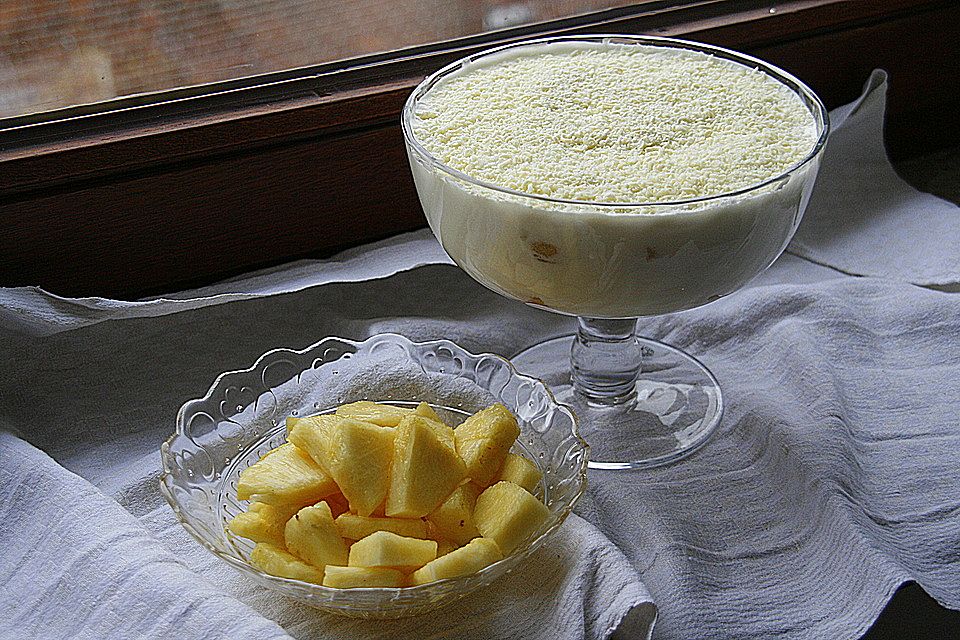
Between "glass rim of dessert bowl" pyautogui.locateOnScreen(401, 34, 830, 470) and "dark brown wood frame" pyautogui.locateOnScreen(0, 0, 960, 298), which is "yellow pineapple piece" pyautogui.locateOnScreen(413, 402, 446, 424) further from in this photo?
"dark brown wood frame" pyautogui.locateOnScreen(0, 0, 960, 298)

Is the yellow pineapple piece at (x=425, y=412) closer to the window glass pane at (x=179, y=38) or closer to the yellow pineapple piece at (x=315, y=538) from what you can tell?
the yellow pineapple piece at (x=315, y=538)

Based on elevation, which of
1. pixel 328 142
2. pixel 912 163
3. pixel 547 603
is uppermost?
pixel 328 142

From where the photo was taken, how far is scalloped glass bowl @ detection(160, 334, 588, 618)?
0.68 metres

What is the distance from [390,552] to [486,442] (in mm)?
119

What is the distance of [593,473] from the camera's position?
2.83 feet

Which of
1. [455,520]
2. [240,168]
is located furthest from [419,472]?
[240,168]

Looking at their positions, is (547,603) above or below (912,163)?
above

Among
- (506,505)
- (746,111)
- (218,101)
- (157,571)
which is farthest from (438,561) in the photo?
(218,101)

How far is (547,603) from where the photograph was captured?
28.1 inches

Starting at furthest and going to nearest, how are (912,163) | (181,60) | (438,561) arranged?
(912,163), (181,60), (438,561)

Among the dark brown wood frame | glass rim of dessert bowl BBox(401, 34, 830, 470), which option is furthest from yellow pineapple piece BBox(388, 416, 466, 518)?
the dark brown wood frame

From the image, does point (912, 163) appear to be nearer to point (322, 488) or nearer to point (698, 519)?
point (698, 519)

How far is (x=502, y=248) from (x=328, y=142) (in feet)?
1.14

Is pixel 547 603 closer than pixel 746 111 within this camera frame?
Yes
